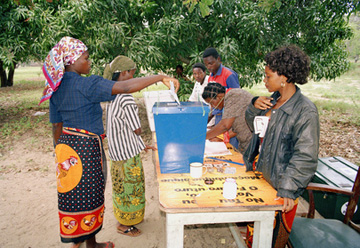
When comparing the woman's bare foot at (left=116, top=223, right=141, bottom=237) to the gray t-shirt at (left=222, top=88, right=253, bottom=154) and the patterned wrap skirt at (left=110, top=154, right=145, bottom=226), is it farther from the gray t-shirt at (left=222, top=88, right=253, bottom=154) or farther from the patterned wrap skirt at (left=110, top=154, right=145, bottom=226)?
the gray t-shirt at (left=222, top=88, right=253, bottom=154)

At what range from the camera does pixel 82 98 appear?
6.33 ft

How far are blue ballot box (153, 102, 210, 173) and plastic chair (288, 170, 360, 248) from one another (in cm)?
88

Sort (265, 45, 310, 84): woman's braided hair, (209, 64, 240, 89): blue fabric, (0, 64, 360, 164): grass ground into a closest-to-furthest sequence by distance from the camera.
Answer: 1. (265, 45, 310, 84): woman's braided hair
2. (209, 64, 240, 89): blue fabric
3. (0, 64, 360, 164): grass ground

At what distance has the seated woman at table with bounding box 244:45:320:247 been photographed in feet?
5.29

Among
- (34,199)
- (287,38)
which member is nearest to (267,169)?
(34,199)

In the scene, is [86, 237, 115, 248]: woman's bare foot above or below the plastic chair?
below

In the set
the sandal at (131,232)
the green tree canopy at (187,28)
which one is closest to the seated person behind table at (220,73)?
the green tree canopy at (187,28)

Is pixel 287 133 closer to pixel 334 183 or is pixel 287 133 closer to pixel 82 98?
pixel 82 98

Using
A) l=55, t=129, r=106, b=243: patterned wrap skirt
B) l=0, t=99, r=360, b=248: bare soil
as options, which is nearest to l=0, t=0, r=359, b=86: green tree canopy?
l=0, t=99, r=360, b=248: bare soil

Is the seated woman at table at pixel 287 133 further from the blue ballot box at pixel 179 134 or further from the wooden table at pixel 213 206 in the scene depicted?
the blue ballot box at pixel 179 134

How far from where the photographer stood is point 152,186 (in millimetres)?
4000

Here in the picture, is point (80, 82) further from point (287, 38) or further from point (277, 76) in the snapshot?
point (287, 38)

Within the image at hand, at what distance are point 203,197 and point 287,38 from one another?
17.5 ft

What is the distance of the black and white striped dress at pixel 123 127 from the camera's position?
7.70 feet
